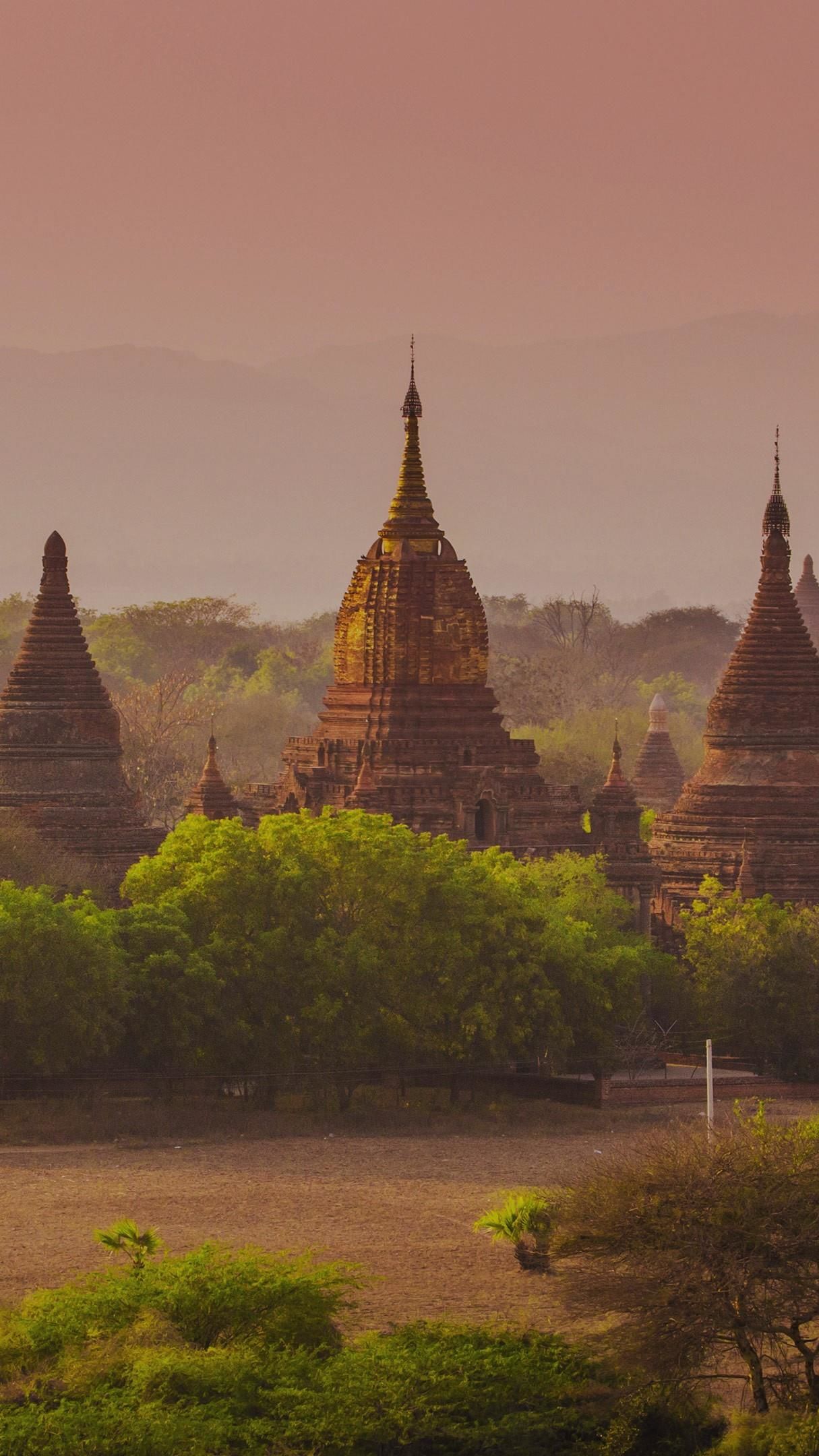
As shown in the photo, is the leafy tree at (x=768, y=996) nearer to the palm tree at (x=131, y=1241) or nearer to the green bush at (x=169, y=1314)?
the palm tree at (x=131, y=1241)

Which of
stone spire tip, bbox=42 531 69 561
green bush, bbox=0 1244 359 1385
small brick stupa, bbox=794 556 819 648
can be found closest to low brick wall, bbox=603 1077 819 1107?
green bush, bbox=0 1244 359 1385

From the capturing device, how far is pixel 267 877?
5912 centimetres

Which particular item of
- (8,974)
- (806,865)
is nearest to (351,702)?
(806,865)

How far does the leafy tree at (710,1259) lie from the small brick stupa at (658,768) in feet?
181

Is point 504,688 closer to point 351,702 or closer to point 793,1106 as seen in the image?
point 351,702

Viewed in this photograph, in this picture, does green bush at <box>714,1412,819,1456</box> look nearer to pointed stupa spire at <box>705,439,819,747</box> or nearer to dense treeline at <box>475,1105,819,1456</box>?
dense treeline at <box>475,1105,819,1456</box>

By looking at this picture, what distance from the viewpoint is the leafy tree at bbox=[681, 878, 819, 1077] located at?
61938 mm

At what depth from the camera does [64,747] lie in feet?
232

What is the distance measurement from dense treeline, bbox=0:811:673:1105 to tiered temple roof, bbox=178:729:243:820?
440 inches

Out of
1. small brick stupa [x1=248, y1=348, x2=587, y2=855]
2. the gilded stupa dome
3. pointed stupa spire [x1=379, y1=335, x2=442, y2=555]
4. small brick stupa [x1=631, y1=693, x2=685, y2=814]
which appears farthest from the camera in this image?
small brick stupa [x1=631, y1=693, x2=685, y2=814]

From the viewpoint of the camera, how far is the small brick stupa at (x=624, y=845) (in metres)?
69.5

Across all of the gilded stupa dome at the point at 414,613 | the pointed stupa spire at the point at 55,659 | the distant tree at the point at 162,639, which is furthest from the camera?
the distant tree at the point at 162,639

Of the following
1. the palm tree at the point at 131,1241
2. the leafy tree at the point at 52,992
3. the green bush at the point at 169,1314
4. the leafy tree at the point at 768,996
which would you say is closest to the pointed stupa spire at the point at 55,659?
the leafy tree at the point at 52,992

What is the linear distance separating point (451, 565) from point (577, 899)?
12669 millimetres
